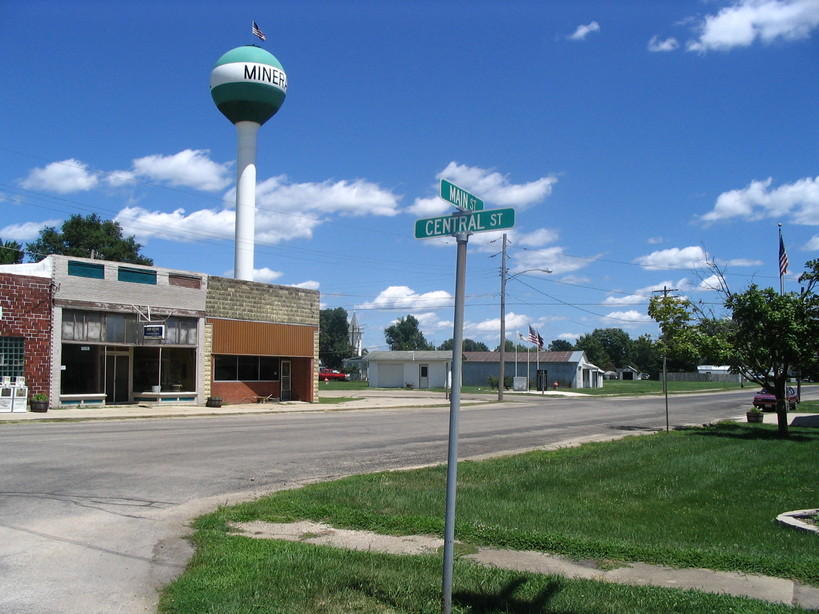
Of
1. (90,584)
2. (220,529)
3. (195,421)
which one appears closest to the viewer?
(90,584)

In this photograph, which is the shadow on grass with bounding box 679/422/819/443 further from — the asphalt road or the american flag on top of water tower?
the american flag on top of water tower

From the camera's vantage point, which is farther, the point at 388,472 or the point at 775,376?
the point at 775,376

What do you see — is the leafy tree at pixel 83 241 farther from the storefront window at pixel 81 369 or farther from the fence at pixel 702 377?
the fence at pixel 702 377

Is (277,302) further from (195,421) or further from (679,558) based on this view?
(679,558)

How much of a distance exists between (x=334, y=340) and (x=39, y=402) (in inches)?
4048

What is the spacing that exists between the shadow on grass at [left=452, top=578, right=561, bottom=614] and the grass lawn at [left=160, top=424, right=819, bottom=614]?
0.06ft

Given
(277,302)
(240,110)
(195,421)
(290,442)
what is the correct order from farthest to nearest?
(240,110) → (277,302) → (195,421) → (290,442)

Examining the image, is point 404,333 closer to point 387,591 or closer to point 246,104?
point 246,104

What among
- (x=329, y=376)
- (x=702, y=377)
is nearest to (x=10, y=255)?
(x=329, y=376)

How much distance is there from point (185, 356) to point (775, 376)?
23.7 meters

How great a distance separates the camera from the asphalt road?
6391 millimetres

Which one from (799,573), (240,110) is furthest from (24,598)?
(240,110)

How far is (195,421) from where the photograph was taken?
25.3m

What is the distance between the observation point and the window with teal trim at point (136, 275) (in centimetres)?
2984
